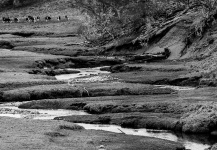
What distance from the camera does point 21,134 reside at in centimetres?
Answer: 2738

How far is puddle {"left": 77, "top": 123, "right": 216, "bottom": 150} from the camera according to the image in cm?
2803

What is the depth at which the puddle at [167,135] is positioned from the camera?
28.0 m

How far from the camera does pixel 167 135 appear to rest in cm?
3041

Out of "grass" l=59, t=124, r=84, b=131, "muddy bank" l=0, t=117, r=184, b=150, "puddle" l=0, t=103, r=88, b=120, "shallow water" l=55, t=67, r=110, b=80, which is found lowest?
"shallow water" l=55, t=67, r=110, b=80

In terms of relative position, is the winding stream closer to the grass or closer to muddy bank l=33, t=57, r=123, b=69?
muddy bank l=33, t=57, r=123, b=69

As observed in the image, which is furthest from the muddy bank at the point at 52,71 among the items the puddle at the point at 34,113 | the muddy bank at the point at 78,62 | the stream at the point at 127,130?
the puddle at the point at 34,113

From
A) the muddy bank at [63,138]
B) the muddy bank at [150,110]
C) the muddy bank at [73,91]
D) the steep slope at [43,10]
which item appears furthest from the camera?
the steep slope at [43,10]

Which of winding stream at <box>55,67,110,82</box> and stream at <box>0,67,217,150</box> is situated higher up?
stream at <box>0,67,217,150</box>

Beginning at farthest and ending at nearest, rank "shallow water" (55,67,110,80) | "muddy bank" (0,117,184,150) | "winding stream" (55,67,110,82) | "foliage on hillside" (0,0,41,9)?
"foliage on hillside" (0,0,41,9) → "shallow water" (55,67,110,80) → "winding stream" (55,67,110,82) → "muddy bank" (0,117,184,150)

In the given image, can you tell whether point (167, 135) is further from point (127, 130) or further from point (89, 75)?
point (89, 75)

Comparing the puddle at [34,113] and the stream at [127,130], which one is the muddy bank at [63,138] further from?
the puddle at [34,113]

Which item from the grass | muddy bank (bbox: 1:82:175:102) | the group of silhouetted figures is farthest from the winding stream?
the group of silhouetted figures

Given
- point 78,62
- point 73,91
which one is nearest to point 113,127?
point 73,91

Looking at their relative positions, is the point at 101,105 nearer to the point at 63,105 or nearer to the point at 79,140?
the point at 63,105
